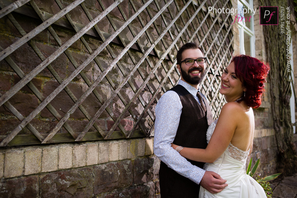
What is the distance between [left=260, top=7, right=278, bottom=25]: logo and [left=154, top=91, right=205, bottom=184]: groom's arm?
4.98m

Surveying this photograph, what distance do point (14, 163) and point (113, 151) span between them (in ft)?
2.64

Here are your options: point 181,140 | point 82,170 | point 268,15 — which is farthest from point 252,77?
point 268,15

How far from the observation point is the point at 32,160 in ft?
4.65

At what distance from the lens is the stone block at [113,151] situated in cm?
191

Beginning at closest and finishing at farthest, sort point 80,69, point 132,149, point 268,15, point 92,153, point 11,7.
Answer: point 11,7, point 80,69, point 92,153, point 132,149, point 268,15

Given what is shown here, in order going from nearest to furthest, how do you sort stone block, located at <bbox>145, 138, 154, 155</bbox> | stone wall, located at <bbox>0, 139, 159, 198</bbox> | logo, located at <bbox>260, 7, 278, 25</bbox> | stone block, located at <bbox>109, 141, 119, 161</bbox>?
stone wall, located at <bbox>0, 139, 159, 198</bbox>, stone block, located at <bbox>109, 141, 119, 161</bbox>, stone block, located at <bbox>145, 138, 154, 155</bbox>, logo, located at <bbox>260, 7, 278, 25</bbox>

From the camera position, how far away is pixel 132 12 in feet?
7.49

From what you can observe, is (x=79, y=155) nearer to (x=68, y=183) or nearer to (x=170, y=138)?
(x=68, y=183)

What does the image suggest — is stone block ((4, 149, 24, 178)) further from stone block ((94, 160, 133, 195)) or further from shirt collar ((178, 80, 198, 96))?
shirt collar ((178, 80, 198, 96))

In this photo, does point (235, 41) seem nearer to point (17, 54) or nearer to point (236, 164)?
point (236, 164)

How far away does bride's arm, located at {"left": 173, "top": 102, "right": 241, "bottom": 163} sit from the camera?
1478 millimetres

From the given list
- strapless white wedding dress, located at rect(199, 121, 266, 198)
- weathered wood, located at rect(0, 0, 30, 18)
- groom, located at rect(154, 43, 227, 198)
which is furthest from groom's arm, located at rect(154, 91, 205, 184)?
weathered wood, located at rect(0, 0, 30, 18)

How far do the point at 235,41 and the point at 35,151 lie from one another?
4151 millimetres

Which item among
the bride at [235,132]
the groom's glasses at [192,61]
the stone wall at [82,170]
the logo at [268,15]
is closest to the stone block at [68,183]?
the stone wall at [82,170]
